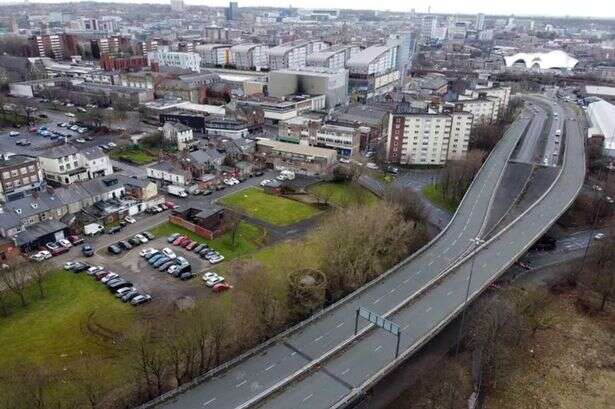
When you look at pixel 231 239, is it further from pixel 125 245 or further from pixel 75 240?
pixel 75 240

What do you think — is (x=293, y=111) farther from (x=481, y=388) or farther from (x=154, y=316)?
(x=481, y=388)

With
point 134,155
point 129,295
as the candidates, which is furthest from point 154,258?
point 134,155

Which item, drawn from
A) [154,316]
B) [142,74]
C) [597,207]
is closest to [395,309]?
[154,316]

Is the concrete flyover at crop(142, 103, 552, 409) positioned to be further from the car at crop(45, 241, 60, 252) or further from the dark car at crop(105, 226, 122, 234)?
the dark car at crop(105, 226, 122, 234)

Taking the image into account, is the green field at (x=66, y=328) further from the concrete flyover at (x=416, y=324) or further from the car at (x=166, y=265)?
the concrete flyover at (x=416, y=324)

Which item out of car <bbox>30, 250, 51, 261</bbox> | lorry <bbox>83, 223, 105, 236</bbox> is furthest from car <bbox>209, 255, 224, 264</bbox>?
car <bbox>30, 250, 51, 261</bbox>

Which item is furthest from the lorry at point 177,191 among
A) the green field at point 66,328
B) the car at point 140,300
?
the car at point 140,300
